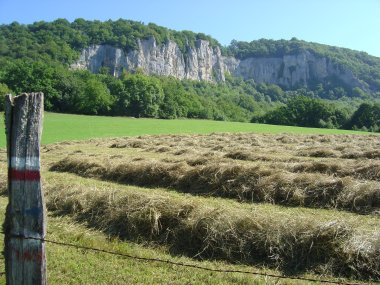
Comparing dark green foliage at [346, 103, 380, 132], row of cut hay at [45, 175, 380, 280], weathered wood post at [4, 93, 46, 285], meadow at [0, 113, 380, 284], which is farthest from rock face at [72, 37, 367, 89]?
weathered wood post at [4, 93, 46, 285]

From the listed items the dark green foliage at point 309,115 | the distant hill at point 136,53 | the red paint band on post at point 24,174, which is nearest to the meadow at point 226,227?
the red paint band on post at point 24,174

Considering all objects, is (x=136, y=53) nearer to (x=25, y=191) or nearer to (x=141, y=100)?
(x=141, y=100)

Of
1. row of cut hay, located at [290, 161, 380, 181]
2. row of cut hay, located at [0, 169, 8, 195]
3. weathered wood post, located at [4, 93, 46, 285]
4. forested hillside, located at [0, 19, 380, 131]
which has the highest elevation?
forested hillside, located at [0, 19, 380, 131]

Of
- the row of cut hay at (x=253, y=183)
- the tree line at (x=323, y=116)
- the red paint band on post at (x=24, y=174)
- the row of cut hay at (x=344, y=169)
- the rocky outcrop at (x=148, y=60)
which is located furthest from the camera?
the rocky outcrop at (x=148, y=60)

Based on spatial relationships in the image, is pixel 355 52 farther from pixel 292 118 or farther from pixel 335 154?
pixel 335 154

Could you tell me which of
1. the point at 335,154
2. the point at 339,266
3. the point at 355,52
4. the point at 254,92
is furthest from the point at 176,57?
the point at 339,266

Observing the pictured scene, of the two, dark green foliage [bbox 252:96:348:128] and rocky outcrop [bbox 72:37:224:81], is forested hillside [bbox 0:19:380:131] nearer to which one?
dark green foliage [bbox 252:96:348:128]

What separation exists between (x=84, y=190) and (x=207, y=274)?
4.62m

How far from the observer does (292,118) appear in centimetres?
9000

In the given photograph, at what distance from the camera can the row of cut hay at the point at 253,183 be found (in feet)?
29.1

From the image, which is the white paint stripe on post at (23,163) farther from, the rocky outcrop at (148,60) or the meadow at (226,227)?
the rocky outcrop at (148,60)

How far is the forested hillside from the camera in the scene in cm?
7238

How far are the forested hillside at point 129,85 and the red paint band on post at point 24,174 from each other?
6651cm

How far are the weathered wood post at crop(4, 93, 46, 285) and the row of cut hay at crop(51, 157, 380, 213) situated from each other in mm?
6790
